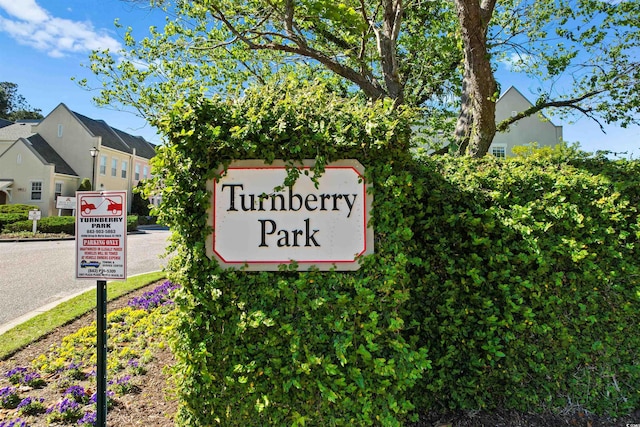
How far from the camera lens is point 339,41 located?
8109mm

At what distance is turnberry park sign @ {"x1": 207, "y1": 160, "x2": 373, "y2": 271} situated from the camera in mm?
2535

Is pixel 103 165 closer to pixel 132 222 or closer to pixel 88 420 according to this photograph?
pixel 132 222

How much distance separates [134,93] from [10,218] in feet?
58.5

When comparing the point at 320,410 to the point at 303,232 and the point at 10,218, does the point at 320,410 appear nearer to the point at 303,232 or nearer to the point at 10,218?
the point at 303,232

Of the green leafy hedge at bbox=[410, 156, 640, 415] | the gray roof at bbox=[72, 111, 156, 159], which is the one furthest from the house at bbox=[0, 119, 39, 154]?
the green leafy hedge at bbox=[410, 156, 640, 415]

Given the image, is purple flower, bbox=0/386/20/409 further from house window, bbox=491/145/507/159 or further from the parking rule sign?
house window, bbox=491/145/507/159

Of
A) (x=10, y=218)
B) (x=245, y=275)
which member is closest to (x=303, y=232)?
(x=245, y=275)

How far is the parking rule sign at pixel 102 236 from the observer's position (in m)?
2.50

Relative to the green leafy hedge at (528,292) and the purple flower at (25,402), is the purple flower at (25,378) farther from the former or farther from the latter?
the green leafy hedge at (528,292)

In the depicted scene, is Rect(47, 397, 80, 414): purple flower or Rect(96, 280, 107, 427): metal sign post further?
Rect(47, 397, 80, 414): purple flower

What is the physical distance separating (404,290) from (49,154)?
35390 mm

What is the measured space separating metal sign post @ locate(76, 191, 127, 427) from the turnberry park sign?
60 cm

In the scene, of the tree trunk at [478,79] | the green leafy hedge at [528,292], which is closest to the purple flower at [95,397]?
the green leafy hedge at [528,292]

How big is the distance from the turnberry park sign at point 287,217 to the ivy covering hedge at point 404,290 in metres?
0.09
